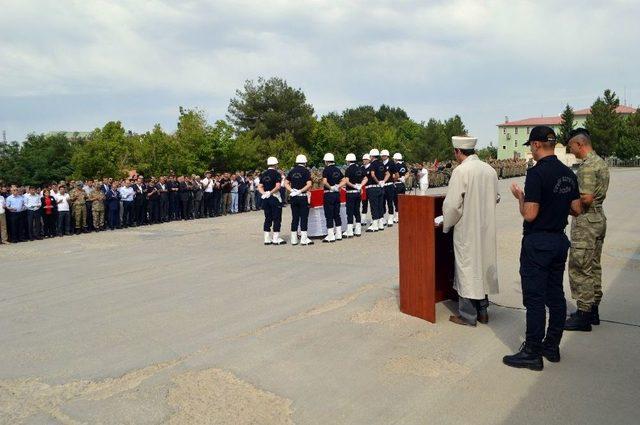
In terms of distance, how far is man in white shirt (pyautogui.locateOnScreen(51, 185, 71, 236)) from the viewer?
1694 cm

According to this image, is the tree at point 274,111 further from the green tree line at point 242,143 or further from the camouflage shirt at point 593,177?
the camouflage shirt at point 593,177

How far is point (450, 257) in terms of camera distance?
21.2ft

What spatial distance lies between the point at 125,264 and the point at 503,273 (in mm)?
6913

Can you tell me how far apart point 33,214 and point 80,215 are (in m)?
1.40

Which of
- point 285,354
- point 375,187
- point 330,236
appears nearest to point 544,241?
point 285,354

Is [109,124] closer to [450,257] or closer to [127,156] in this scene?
[127,156]

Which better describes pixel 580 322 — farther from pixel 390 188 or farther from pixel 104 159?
pixel 104 159

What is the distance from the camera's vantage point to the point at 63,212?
55.9 feet

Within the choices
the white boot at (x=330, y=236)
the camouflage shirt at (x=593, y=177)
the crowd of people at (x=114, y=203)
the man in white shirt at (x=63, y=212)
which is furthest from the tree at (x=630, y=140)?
the camouflage shirt at (x=593, y=177)

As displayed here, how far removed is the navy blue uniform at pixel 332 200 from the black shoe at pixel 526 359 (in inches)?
330

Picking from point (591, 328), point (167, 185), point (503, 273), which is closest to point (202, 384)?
point (591, 328)

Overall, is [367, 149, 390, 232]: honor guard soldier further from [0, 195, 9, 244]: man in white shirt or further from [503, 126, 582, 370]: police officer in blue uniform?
[0, 195, 9, 244]: man in white shirt

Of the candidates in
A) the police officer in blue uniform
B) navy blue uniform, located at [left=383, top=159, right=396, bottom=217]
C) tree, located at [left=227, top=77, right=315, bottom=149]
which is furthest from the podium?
tree, located at [left=227, top=77, right=315, bottom=149]

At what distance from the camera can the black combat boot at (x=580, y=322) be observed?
5445mm
